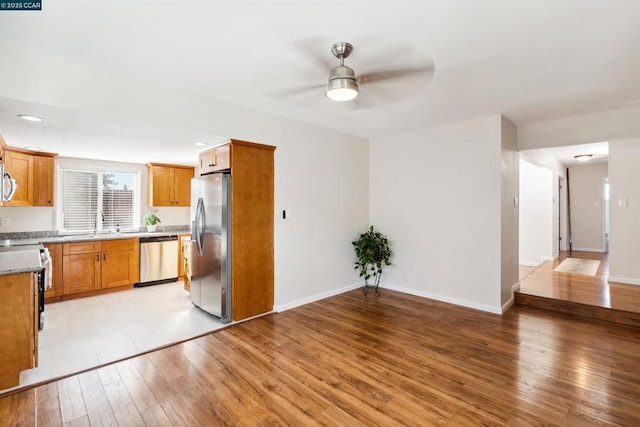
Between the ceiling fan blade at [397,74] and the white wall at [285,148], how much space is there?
149cm

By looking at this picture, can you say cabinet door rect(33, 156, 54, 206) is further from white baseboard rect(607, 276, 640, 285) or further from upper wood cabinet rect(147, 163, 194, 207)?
white baseboard rect(607, 276, 640, 285)

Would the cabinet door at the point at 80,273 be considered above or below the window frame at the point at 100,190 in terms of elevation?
below

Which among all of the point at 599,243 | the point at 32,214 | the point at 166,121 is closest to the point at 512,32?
the point at 166,121

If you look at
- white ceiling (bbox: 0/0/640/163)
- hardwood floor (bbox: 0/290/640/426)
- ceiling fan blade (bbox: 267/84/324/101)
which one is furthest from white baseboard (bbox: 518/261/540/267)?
ceiling fan blade (bbox: 267/84/324/101)

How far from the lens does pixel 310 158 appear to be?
4.21 meters

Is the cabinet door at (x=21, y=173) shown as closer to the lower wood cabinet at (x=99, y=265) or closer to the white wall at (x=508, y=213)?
the lower wood cabinet at (x=99, y=265)

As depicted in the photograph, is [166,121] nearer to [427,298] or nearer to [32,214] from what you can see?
[32,214]

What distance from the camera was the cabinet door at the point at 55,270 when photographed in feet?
13.5

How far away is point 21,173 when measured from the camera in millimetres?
4199

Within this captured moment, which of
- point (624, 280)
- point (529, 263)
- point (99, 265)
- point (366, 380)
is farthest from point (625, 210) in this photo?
point (99, 265)

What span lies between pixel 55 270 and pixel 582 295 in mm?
7244

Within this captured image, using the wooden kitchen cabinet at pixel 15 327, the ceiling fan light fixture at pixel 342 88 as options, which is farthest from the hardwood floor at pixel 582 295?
the wooden kitchen cabinet at pixel 15 327

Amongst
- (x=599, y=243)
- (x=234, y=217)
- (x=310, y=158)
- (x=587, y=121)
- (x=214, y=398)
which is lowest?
(x=214, y=398)

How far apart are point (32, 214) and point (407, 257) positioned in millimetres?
5815
